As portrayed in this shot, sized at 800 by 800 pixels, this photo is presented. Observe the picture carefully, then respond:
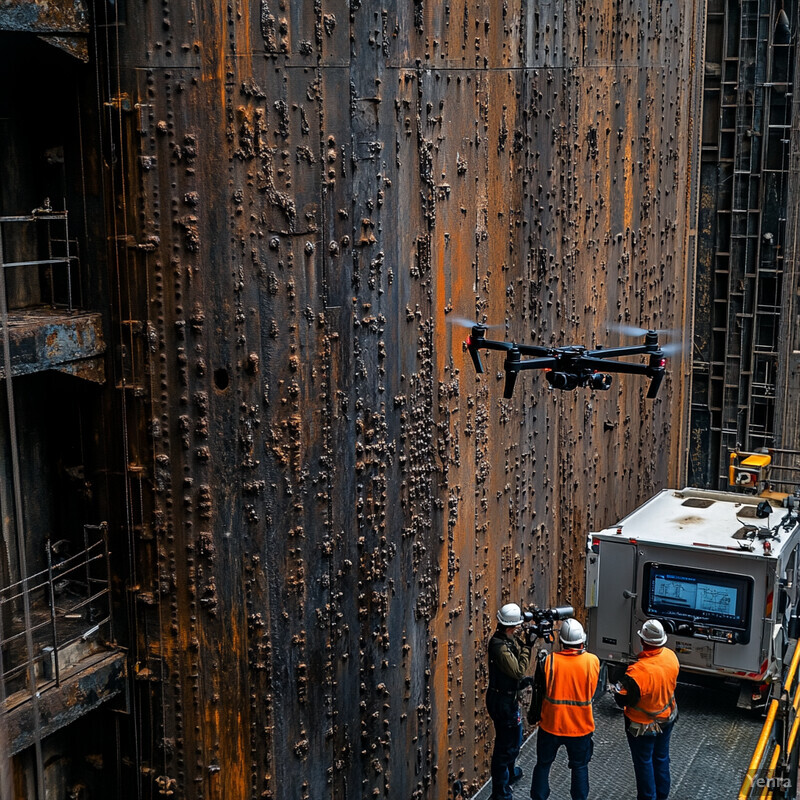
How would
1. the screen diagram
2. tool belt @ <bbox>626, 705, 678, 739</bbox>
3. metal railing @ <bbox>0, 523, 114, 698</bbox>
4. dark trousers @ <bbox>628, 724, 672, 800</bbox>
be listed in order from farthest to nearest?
1. the screen diagram
2. dark trousers @ <bbox>628, 724, 672, 800</bbox>
3. tool belt @ <bbox>626, 705, 678, 739</bbox>
4. metal railing @ <bbox>0, 523, 114, 698</bbox>

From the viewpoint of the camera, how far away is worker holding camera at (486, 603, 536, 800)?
36.2ft

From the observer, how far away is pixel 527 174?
41.1 ft

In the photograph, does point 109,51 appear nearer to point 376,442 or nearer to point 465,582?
point 376,442

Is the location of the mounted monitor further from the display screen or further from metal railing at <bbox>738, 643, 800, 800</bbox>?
metal railing at <bbox>738, 643, 800, 800</bbox>

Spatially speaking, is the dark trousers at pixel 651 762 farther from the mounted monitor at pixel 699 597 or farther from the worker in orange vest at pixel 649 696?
the mounted monitor at pixel 699 597

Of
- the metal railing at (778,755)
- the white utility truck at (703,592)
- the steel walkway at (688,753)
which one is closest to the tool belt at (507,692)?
the steel walkway at (688,753)

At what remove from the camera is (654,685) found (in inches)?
432

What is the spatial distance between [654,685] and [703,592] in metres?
2.61

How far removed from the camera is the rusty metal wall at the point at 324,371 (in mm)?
8594

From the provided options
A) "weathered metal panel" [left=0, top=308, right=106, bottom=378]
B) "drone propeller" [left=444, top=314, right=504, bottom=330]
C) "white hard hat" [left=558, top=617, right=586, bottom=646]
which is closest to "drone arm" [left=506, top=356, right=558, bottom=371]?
"drone propeller" [left=444, top=314, right=504, bottom=330]

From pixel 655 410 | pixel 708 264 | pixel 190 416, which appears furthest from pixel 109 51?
pixel 708 264

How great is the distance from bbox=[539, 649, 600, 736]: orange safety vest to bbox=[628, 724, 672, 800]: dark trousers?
630 mm

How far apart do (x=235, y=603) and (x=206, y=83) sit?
12.6 ft

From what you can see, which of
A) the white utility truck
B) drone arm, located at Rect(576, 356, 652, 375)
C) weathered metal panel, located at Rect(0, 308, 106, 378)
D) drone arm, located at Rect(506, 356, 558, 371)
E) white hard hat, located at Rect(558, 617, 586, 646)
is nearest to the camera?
weathered metal panel, located at Rect(0, 308, 106, 378)
